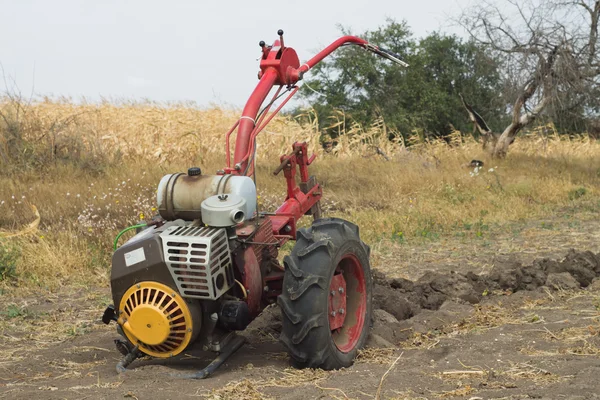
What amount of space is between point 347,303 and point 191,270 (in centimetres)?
128

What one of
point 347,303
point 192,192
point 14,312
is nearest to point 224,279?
point 192,192

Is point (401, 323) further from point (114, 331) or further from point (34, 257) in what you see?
point (34, 257)

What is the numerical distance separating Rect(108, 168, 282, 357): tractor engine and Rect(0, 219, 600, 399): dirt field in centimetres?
29

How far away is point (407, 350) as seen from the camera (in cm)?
493

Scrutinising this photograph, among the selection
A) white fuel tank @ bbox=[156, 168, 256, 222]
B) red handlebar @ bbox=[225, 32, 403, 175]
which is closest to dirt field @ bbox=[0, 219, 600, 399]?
white fuel tank @ bbox=[156, 168, 256, 222]

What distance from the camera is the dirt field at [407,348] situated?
392cm

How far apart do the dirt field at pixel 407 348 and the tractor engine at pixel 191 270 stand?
0.29 metres

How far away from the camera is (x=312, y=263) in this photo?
4410mm

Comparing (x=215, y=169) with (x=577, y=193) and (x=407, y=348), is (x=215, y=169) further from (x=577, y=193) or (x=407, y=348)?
(x=407, y=348)

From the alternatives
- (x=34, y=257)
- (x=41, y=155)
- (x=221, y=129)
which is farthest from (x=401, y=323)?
(x=221, y=129)

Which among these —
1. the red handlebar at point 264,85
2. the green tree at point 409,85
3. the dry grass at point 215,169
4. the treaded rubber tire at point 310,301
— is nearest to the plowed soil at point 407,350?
the treaded rubber tire at point 310,301

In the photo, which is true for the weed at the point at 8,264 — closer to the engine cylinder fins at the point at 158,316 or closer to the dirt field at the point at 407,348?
the dirt field at the point at 407,348

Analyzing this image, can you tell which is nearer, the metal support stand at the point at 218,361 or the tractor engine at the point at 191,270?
the tractor engine at the point at 191,270

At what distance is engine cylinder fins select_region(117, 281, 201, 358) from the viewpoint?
425 centimetres
